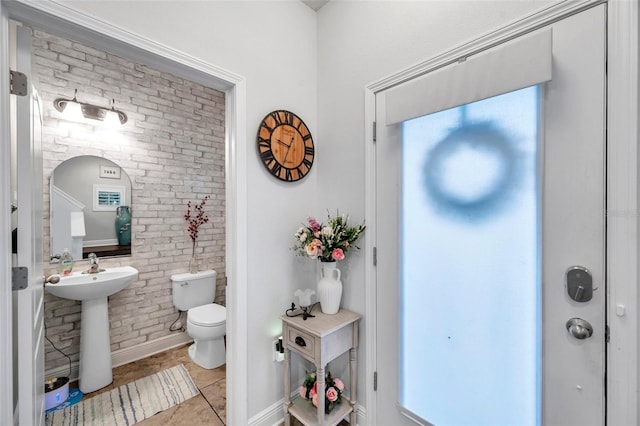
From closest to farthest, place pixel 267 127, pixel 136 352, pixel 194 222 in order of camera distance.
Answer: pixel 267 127, pixel 136 352, pixel 194 222

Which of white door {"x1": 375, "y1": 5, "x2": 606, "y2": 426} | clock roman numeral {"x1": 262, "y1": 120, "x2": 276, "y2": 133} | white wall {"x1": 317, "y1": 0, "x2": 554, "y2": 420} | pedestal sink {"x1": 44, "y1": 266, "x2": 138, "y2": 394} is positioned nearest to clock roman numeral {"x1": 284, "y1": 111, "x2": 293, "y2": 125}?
clock roman numeral {"x1": 262, "y1": 120, "x2": 276, "y2": 133}

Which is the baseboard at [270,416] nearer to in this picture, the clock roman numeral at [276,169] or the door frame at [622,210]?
the clock roman numeral at [276,169]

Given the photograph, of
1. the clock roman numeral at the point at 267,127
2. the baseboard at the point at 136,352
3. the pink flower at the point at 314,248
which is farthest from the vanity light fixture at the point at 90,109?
the pink flower at the point at 314,248

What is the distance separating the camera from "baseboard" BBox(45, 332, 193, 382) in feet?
7.09

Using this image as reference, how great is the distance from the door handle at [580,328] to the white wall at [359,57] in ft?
3.03

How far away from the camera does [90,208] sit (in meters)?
2.35

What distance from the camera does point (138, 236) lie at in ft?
8.34

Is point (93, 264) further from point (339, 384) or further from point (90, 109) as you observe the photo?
point (339, 384)

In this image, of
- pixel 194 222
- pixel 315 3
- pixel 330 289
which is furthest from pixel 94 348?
pixel 315 3

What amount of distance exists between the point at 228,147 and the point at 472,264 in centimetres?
148

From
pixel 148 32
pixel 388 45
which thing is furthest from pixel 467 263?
pixel 148 32

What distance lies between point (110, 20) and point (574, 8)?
1.89 m

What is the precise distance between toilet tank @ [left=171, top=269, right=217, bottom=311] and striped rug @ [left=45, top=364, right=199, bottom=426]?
638 millimetres

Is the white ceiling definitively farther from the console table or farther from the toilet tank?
the toilet tank
